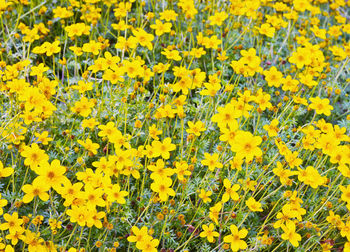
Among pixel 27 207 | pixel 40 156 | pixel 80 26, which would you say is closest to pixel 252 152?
pixel 40 156

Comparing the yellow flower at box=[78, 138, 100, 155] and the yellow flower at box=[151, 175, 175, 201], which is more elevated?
the yellow flower at box=[78, 138, 100, 155]

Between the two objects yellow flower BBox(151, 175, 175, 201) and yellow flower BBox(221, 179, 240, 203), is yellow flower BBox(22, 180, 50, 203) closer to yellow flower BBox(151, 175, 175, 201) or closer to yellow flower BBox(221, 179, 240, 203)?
yellow flower BBox(151, 175, 175, 201)

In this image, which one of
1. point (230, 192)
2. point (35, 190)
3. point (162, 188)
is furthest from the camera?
point (230, 192)

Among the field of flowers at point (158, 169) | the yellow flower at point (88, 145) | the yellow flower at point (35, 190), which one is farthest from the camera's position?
the yellow flower at point (88, 145)

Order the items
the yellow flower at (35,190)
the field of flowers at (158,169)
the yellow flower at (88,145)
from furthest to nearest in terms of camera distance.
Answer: the yellow flower at (88,145), the field of flowers at (158,169), the yellow flower at (35,190)

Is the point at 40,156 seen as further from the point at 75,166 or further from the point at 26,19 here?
the point at 26,19

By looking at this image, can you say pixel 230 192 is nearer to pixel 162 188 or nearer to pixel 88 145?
pixel 162 188

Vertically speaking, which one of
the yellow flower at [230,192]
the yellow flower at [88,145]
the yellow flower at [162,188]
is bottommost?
the yellow flower at [230,192]

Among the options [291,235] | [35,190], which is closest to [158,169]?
[35,190]

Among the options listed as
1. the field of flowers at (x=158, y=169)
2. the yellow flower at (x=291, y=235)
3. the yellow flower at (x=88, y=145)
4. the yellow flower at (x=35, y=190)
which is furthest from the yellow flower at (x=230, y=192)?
the yellow flower at (x=35, y=190)

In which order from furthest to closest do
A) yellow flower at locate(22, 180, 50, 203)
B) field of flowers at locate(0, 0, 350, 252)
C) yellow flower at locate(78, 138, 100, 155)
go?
yellow flower at locate(78, 138, 100, 155)
field of flowers at locate(0, 0, 350, 252)
yellow flower at locate(22, 180, 50, 203)

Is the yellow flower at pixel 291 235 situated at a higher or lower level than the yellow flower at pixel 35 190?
lower

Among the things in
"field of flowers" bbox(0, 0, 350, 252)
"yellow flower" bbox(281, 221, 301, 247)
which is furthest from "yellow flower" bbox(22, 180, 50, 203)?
"yellow flower" bbox(281, 221, 301, 247)

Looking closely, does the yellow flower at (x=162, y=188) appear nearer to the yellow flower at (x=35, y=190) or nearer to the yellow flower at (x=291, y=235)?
the yellow flower at (x=35, y=190)
